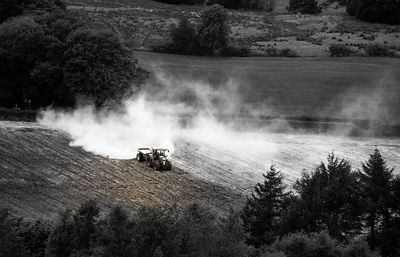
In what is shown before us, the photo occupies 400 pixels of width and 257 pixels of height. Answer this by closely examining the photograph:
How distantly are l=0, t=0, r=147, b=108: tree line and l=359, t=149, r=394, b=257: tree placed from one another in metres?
38.8

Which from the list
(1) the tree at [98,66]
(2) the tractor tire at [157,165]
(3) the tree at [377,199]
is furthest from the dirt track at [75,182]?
(3) the tree at [377,199]

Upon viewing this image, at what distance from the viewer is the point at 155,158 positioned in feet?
206

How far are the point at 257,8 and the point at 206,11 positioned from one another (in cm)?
5269

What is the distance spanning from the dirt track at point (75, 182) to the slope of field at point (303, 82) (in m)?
34.4

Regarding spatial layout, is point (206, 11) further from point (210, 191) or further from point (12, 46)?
point (210, 191)

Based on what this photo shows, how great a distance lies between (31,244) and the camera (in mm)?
40375

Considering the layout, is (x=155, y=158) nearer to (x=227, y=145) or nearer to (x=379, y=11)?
(x=227, y=145)

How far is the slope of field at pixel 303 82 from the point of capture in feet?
314

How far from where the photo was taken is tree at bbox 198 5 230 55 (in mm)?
117688

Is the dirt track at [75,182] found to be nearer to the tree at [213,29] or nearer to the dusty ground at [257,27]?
the dusty ground at [257,27]

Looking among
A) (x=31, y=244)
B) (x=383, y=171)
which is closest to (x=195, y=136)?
(x=383, y=171)

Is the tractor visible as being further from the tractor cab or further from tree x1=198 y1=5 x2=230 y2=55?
tree x1=198 y1=5 x2=230 y2=55

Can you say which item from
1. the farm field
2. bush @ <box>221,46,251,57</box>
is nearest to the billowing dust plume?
the farm field

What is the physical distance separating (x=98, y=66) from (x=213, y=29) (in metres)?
43.0
